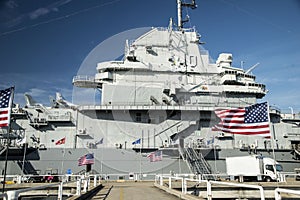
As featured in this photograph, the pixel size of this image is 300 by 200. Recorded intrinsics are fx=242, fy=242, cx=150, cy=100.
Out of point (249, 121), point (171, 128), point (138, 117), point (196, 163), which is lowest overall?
point (196, 163)

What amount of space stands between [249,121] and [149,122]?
13.7 m

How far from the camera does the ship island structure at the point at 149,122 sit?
949 inches

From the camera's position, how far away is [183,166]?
24922mm

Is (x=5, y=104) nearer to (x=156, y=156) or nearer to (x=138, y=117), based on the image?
(x=156, y=156)

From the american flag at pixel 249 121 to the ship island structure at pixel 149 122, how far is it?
408 inches

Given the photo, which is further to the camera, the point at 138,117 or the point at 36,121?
the point at 138,117

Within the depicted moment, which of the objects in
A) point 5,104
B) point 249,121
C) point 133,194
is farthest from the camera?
point 249,121

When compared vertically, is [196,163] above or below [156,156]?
below

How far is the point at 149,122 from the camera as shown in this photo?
26359 millimetres

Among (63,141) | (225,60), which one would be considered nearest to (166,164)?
(63,141)

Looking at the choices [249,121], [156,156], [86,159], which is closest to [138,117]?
[156,156]

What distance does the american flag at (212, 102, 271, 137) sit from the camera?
1334cm

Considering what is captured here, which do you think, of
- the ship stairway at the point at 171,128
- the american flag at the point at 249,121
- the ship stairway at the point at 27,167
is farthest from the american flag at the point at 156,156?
the ship stairway at the point at 27,167

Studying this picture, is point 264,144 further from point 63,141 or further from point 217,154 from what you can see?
point 63,141
